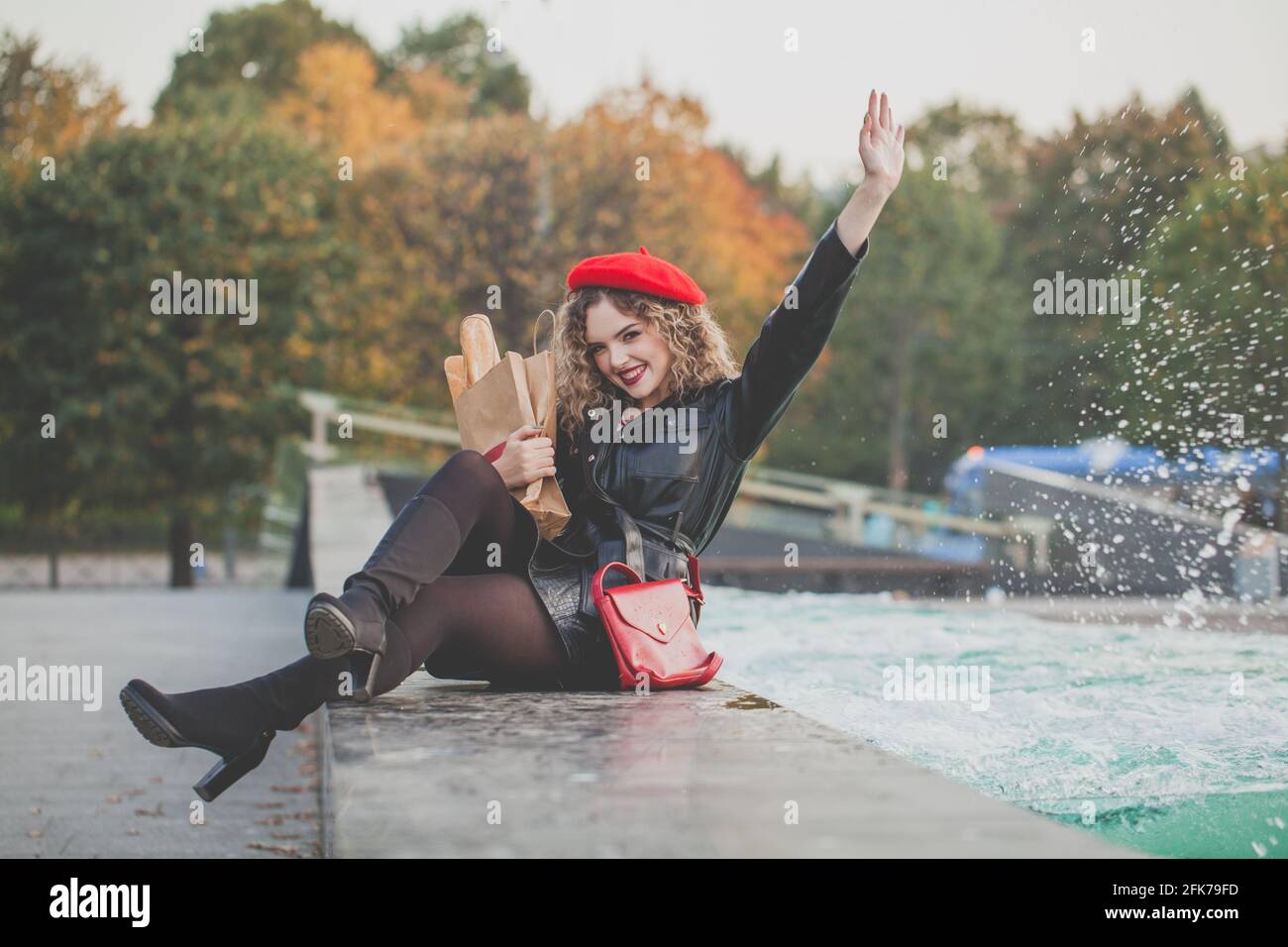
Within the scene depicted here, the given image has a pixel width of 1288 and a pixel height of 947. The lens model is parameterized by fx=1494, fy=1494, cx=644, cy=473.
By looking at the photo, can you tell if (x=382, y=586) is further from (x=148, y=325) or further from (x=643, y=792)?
(x=148, y=325)

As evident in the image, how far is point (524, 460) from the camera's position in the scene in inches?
154

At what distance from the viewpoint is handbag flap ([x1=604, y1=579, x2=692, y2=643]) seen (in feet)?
12.6

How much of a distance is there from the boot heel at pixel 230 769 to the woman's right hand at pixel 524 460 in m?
0.89

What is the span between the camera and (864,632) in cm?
778

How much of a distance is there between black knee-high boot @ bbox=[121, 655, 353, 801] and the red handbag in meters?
0.68

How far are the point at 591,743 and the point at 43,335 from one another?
21.2 m

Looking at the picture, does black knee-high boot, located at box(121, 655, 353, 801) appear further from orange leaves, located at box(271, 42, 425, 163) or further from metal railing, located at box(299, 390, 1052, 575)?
orange leaves, located at box(271, 42, 425, 163)

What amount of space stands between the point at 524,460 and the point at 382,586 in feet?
1.78

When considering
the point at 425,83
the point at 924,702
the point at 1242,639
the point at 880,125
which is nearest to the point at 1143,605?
the point at 1242,639
